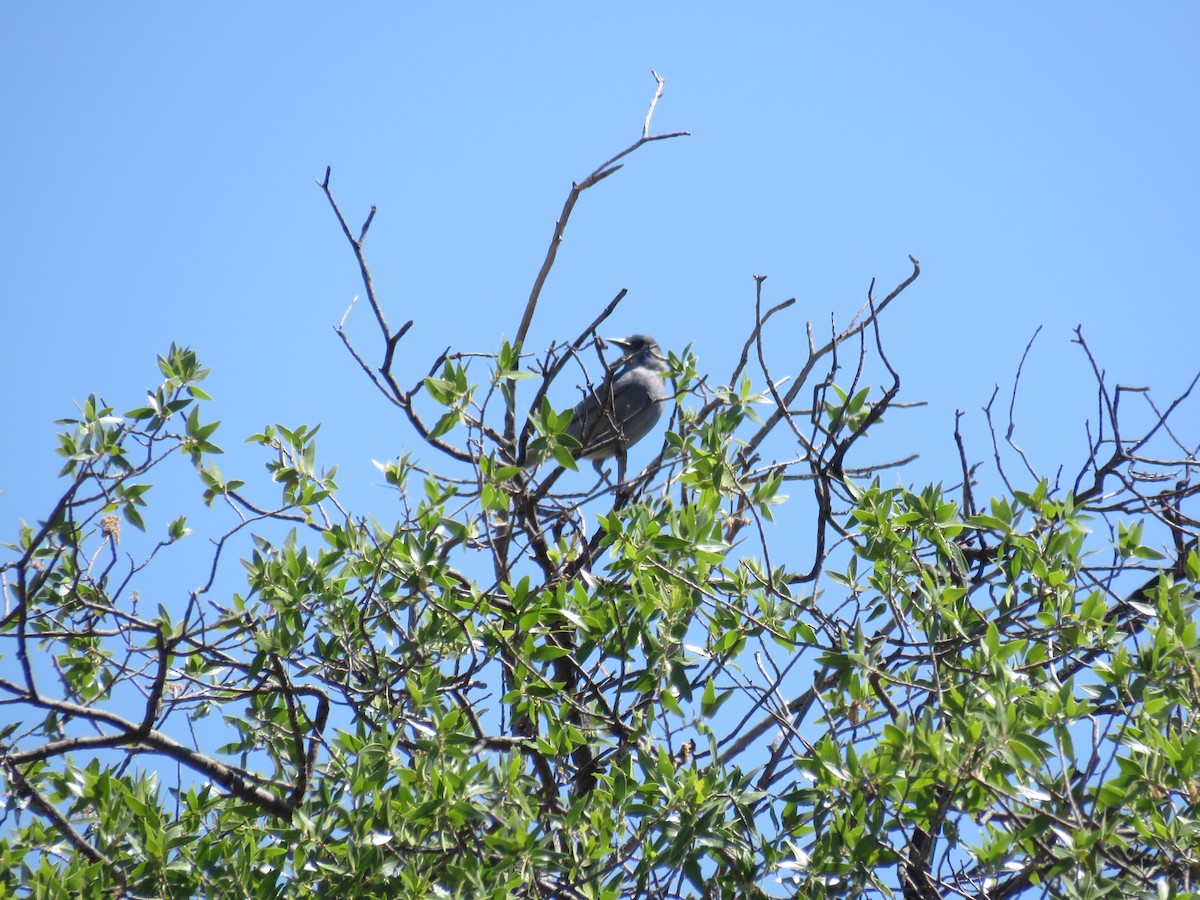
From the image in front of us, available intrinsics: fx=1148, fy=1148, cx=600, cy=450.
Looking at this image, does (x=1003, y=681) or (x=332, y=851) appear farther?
(x=332, y=851)

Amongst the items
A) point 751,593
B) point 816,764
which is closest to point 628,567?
point 751,593

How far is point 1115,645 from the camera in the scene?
3461 millimetres

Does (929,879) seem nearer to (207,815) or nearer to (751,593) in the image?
(751,593)

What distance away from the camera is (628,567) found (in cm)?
371

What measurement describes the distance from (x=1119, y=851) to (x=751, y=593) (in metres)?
1.29

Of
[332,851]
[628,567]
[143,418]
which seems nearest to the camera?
[332,851]

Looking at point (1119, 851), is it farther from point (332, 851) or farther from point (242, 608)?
point (242, 608)

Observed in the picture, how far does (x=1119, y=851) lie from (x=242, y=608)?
2.93 m

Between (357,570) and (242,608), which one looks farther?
(242,608)

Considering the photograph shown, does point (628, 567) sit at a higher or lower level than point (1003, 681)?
higher

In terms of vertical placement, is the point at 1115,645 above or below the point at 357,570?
below

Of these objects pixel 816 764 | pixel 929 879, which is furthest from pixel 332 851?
pixel 929 879

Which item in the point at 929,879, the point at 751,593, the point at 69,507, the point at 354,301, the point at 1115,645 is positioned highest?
the point at 354,301

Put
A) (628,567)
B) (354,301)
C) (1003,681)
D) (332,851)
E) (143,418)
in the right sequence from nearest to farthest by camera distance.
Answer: (1003,681) < (332,851) < (628,567) < (143,418) < (354,301)
